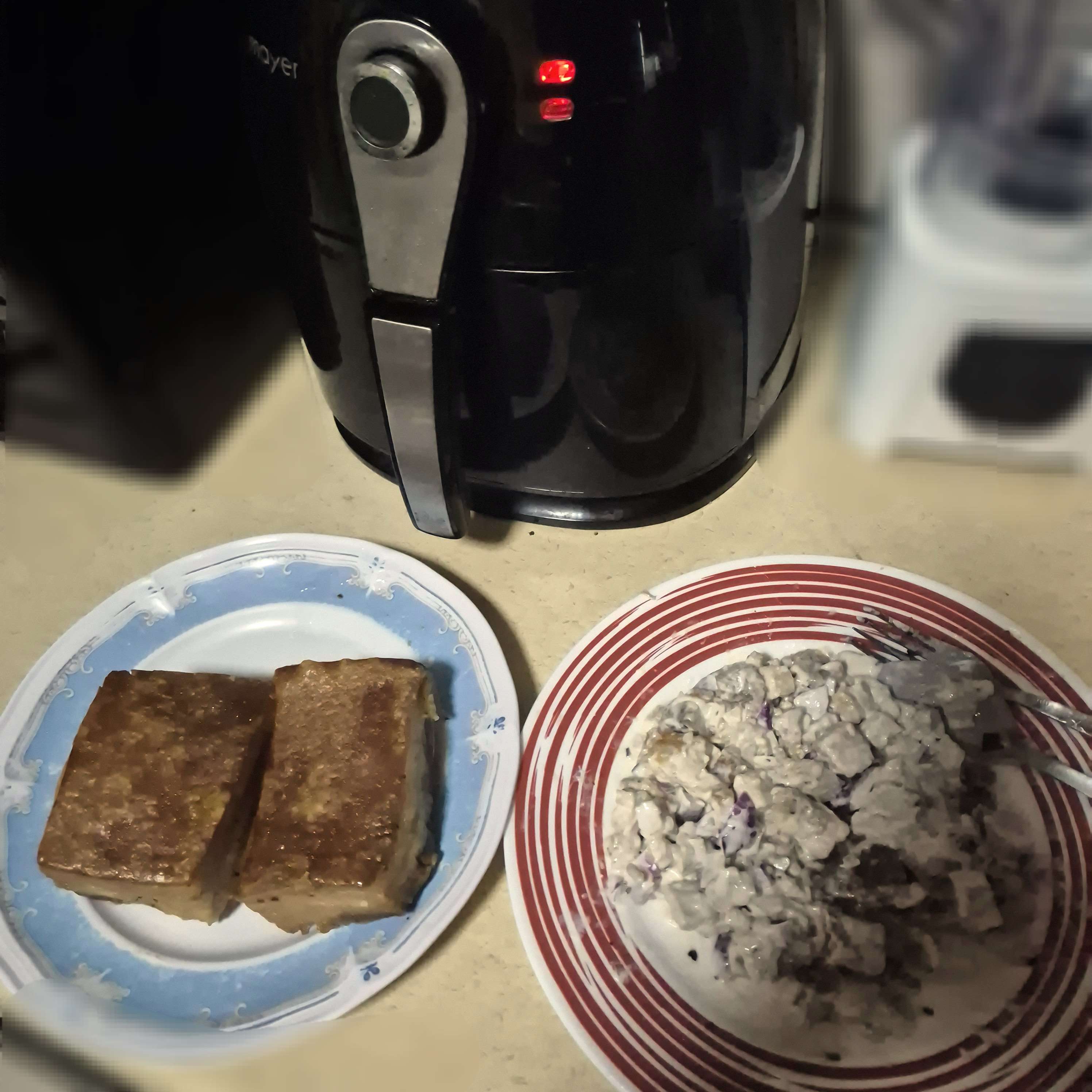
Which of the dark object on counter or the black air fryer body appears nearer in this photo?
the black air fryer body

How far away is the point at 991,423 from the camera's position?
0.48m

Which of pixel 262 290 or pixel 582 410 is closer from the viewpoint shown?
pixel 582 410

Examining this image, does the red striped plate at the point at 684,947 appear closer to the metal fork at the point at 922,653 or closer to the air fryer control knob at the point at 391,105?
the metal fork at the point at 922,653

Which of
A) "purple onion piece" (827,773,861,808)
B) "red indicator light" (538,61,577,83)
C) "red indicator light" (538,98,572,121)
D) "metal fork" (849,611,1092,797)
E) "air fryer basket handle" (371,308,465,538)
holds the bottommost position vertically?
"purple onion piece" (827,773,861,808)

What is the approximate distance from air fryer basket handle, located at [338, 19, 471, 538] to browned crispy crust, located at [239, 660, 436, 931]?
0.33 ft

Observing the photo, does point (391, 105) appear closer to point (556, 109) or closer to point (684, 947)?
point (556, 109)

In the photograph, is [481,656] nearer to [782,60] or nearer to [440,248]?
[440,248]

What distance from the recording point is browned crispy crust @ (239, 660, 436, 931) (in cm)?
40

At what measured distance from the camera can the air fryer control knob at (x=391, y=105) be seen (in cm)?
33

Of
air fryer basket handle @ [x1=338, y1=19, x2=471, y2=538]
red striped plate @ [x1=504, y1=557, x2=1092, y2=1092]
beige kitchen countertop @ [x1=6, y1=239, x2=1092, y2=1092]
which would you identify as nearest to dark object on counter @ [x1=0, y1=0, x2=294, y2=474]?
beige kitchen countertop @ [x1=6, y1=239, x2=1092, y2=1092]

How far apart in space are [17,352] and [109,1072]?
395 mm

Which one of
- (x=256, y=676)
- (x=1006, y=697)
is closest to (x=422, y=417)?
(x=256, y=676)

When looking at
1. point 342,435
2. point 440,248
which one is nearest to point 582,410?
point 440,248

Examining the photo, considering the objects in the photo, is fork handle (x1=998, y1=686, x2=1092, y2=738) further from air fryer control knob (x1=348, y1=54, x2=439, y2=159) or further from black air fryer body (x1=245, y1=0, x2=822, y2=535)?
air fryer control knob (x1=348, y1=54, x2=439, y2=159)
